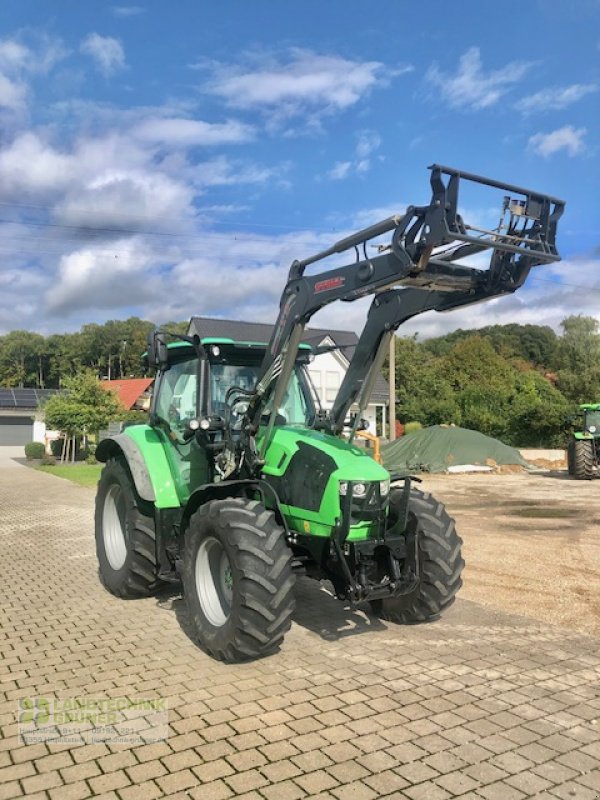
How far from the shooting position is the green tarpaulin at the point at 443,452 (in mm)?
23297

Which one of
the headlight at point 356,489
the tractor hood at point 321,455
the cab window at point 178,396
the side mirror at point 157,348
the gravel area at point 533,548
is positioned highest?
the side mirror at point 157,348

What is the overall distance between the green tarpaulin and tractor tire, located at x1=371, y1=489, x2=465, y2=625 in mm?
17465

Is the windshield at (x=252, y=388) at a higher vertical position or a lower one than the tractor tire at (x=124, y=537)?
higher

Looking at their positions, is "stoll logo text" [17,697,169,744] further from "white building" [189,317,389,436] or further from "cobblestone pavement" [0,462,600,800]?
"white building" [189,317,389,436]

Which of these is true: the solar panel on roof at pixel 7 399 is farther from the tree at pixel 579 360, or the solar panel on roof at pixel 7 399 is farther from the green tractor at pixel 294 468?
the green tractor at pixel 294 468

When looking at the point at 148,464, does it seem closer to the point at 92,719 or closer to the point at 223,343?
the point at 223,343

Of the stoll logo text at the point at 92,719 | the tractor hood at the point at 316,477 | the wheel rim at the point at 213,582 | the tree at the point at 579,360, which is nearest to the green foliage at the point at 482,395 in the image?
the tree at the point at 579,360

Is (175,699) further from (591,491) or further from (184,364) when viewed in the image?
(591,491)

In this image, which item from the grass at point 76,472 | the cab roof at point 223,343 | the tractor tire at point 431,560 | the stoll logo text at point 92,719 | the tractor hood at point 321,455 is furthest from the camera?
the grass at point 76,472

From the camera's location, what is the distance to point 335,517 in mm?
→ 4816

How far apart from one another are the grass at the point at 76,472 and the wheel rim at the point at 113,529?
13.1 meters

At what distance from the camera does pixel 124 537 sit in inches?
273

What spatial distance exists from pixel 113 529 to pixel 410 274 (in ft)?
14.8

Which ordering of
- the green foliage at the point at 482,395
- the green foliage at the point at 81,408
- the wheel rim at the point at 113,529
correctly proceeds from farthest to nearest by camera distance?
the green foliage at the point at 482,395 → the green foliage at the point at 81,408 → the wheel rim at the point at 113,529
